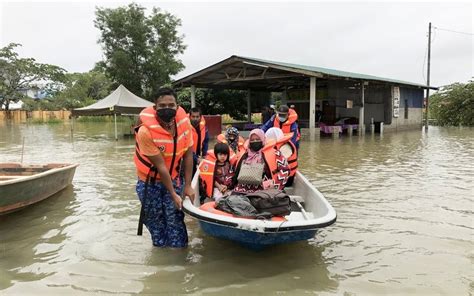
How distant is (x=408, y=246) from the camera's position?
4273 mm

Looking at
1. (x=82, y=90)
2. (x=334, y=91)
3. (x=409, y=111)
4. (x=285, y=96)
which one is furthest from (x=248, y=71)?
(x=82, y=90)

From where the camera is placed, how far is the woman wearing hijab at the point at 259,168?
434 cm

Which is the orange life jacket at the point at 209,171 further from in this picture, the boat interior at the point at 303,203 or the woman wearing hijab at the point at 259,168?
the woman wearing hijab at the point at 259,168

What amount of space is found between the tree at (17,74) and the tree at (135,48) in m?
13.5

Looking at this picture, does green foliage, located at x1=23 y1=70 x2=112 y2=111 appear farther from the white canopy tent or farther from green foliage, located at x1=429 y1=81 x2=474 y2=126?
green foliage, located at x1=429 y1=81 x2=474 y2=126

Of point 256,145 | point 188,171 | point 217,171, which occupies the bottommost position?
point 217,171

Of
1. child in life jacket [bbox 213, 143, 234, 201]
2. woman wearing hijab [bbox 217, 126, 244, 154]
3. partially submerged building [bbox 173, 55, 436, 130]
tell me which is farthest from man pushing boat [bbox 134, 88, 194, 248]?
partially submerged building [bbox 173, 55, 436, 130]

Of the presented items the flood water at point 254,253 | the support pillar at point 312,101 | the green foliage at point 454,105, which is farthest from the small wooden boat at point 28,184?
the green foliage at point 454,105

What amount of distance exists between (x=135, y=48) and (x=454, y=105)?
23.6 meters

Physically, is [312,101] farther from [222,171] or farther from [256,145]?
[256,145]

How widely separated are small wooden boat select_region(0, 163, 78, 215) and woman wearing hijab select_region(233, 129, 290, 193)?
2.69m

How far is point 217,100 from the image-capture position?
25.7 meters

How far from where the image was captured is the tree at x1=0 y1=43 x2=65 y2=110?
118 ft

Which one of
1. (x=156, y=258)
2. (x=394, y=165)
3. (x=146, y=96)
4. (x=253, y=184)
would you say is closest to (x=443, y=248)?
(x=253, y=184)
